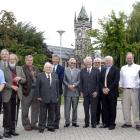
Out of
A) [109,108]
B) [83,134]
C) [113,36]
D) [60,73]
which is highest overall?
[113,36]

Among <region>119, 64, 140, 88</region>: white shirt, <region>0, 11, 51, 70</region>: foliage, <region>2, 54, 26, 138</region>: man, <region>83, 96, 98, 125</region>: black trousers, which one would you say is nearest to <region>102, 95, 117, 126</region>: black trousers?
<region>83, 96, 98, 125</region>: black trousers

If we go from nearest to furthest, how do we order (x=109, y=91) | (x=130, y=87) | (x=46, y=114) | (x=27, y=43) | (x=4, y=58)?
(x=4, y=58) → (x=46, y=114) → (x=109, y=91) → (x=130, y=87) → (x=27, y=43)

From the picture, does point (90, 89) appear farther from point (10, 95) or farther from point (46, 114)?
point (10, 95)

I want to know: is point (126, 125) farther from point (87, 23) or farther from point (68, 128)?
point (87, 23)

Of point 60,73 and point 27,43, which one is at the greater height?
point 27,43

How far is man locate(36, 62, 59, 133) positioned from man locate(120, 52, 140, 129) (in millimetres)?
1967

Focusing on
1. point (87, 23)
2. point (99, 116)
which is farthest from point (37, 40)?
point (87, 23)

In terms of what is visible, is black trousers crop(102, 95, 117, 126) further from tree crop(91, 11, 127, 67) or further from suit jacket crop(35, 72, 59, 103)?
tree crop(91, 11, 127, 67)

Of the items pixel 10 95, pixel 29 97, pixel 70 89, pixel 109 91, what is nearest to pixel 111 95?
pixel 109 91

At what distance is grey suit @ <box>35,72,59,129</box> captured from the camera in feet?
41.0

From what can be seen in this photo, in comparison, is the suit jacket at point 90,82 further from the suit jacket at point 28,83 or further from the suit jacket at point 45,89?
the suit jacket at point 28,83

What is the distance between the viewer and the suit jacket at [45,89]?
12.5 meters

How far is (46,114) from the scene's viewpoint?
1261 cm

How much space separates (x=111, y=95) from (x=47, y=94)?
1.83 m
